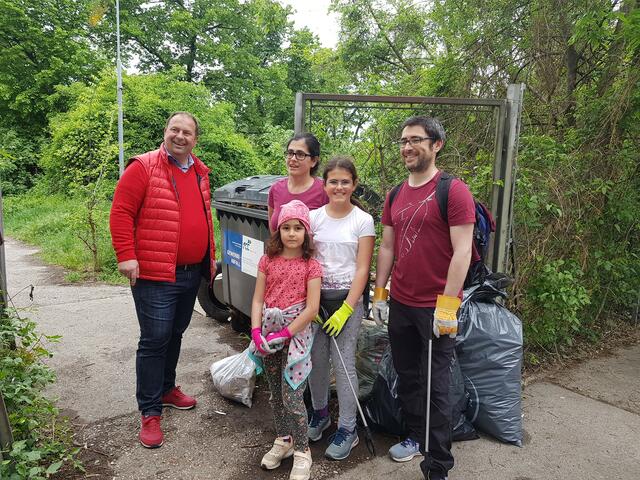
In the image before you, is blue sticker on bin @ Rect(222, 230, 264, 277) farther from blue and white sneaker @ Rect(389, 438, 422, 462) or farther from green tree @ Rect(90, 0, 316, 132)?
green tree @ Rect(90, 0, 316, 132)

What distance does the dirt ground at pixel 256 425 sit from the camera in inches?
97.6

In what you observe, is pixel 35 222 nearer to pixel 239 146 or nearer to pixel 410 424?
pixel 239 146

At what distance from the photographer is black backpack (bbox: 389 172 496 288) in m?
2.18

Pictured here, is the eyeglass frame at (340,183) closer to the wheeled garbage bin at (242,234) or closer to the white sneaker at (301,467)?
the wheeled garbage bin at (242,234)

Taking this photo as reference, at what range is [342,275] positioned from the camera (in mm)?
2523

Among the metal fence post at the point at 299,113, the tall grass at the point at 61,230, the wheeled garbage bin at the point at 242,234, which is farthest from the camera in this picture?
the tall grass at the point at 61,230

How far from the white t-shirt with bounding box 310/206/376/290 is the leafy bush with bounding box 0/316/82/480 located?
1539 mm

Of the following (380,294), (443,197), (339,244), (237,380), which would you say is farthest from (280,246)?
(237,380)

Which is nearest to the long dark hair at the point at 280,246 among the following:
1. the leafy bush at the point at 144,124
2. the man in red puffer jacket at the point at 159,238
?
the man in red puffer jacket at the point at 159,238

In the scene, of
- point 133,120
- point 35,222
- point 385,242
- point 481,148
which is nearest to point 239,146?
point 133,120

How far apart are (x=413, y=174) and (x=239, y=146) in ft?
45.0

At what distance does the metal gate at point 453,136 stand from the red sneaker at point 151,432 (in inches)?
82.7

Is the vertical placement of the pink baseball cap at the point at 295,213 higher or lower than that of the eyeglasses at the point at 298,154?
lower

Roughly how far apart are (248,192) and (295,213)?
4.93ft
